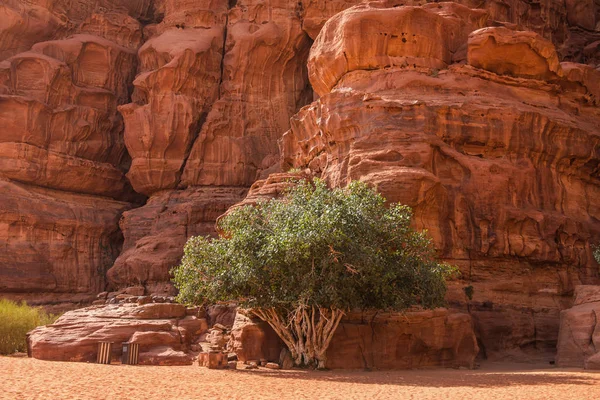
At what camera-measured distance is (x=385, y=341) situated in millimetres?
23641

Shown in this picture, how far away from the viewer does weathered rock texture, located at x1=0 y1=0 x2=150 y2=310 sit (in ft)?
146

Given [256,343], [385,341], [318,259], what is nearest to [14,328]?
[256,343]

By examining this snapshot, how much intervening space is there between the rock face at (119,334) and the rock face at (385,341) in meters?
2.15

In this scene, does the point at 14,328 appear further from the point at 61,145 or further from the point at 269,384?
the point at 61,145

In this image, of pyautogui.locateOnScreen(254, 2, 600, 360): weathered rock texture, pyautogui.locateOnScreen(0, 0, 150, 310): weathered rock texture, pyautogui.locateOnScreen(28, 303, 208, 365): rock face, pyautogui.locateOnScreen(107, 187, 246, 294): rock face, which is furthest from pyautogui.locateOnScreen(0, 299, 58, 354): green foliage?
pyautogui.locateOnScreen(0, 0, 150, 310): weathered rock texture

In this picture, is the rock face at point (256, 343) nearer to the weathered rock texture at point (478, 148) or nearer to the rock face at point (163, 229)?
the weathered rock texture at point (478, 148)

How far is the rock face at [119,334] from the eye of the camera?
73.6ft

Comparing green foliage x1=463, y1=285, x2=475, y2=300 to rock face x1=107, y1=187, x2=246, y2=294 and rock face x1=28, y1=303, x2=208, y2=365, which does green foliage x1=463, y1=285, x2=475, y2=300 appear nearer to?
rock face x1=28, y1=303, x2=208, y2=365

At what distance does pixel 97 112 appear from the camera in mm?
49219

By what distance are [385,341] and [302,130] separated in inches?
573

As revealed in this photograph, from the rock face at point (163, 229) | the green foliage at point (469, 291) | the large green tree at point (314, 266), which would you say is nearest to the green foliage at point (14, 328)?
the large green tree at point (314, 266)

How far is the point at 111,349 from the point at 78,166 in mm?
27851

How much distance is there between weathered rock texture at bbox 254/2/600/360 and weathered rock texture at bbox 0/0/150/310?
19.3 m

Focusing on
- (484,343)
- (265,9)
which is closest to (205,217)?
(265,9)
